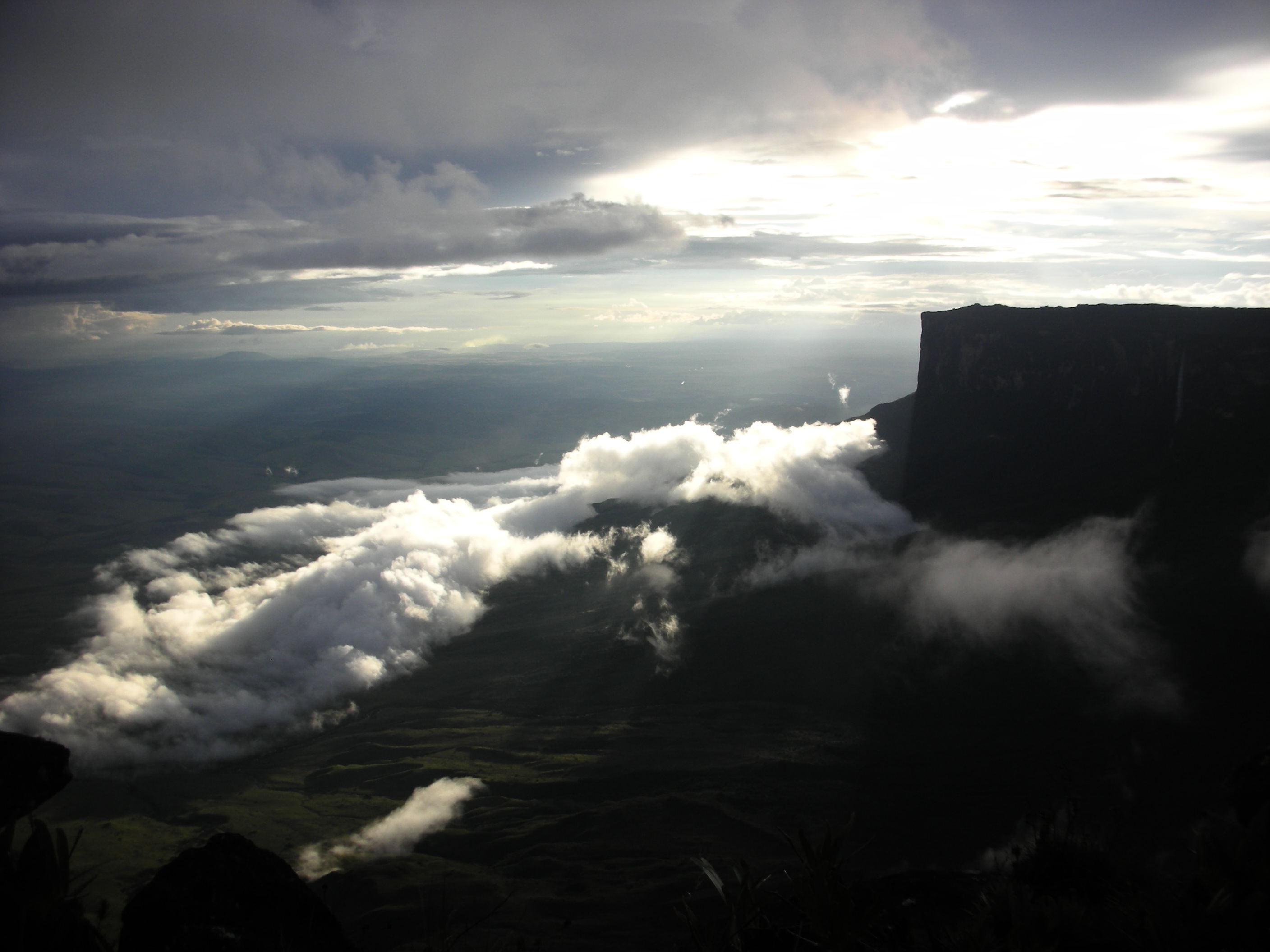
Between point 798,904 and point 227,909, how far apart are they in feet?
40.0

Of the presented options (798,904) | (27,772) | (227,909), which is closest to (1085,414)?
(798,904)

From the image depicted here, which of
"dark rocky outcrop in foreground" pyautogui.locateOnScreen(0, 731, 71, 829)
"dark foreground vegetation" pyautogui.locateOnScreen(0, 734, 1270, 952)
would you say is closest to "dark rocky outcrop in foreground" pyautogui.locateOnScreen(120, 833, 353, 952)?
"dark foreground vegetation" pyautogui.locateOnScreen(0, 734, 1270, 952)

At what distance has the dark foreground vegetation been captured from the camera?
33.4ft

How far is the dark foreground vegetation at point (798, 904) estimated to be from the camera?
10.2m

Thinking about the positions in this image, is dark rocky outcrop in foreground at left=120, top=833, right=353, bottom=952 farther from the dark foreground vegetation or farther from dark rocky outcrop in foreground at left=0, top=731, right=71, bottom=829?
dark rocky outcrop in foreground at left=0, top=731, right=71, bottom=829

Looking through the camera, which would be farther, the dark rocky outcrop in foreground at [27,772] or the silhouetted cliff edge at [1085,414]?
the silhouetted cliff edge at [1085,414]

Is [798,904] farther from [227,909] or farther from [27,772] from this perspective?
[27,772]

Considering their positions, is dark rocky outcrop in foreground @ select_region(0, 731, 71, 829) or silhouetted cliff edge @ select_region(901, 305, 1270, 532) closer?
dark rocky outcrop in foreground @ select_region(0, 731, 71, 829)

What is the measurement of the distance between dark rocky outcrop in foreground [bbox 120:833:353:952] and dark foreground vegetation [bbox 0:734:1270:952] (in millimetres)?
32

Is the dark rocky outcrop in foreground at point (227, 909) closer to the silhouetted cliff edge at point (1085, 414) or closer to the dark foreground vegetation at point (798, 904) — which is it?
→ the dark foreground vegetation at point (798, 904)

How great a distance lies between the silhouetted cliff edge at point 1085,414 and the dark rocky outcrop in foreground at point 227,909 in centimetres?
9598

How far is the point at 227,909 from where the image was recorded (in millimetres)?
14422

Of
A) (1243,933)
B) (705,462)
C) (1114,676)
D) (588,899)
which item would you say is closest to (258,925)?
(1243,933)

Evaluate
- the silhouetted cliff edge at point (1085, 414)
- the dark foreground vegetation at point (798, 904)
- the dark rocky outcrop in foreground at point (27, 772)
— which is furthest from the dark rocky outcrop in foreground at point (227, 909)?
the silhouetted cliff edge at point (1085, 414)
